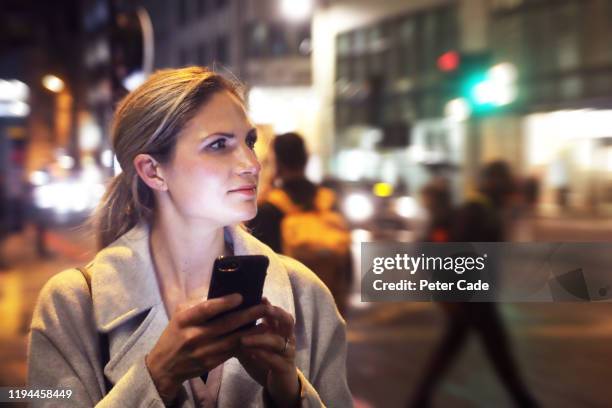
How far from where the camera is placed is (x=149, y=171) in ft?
5.30

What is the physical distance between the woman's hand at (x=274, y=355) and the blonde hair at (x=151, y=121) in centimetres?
39

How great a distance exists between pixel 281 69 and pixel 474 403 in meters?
2.32

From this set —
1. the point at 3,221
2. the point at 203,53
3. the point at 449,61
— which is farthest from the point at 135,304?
the point at 3,221

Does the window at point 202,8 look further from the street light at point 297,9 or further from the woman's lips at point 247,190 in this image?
the woman's lips at point 247,190

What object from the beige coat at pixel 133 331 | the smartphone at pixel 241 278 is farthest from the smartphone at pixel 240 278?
the beige coat at pixel 133 331

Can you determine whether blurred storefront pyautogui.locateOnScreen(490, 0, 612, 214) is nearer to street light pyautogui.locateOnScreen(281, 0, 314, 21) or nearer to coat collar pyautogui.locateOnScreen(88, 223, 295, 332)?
street light pyautogui.locateOnScreen(281, 0, 314, 21)

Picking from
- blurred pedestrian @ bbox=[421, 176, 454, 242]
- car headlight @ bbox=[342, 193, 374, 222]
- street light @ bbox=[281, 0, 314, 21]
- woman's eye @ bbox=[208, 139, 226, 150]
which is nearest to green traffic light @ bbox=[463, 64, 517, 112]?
blurred pedestrian @ bbox=[421, 176, 454, 242]

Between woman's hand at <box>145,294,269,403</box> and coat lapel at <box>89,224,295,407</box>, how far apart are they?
0.39 feet

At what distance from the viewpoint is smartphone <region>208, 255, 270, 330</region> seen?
1424 millimetres

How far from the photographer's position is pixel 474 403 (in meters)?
4.43

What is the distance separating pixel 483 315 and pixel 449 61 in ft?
4.24

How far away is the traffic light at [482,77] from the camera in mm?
3383

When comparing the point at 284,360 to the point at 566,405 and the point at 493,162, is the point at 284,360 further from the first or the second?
the point at 566,405

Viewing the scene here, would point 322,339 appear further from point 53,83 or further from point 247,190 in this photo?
point 53,83
